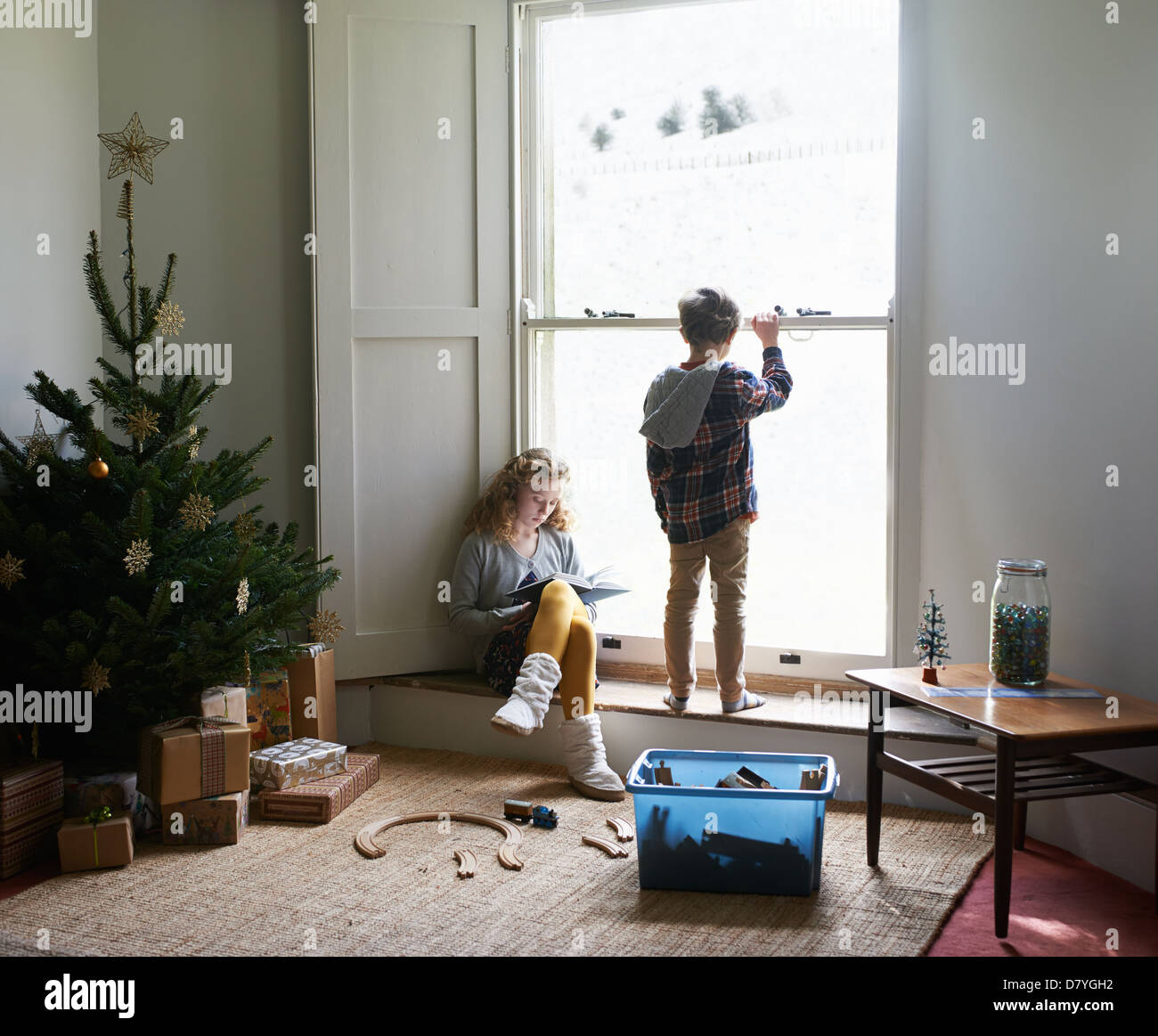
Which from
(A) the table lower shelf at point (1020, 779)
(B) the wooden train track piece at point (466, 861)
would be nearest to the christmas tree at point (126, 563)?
(B) the wooden train track piece at point (466, 861)

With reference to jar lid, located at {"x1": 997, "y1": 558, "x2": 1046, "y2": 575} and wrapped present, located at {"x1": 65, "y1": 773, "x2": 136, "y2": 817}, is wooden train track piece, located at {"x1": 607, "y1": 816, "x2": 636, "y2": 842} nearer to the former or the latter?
jar lid, located at {"x1": 997, "y1": 558, "x2": 1046, "y2": 575}

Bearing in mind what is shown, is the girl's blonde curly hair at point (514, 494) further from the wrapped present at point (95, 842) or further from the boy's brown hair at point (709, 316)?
the wrapped present at point (95, 842)

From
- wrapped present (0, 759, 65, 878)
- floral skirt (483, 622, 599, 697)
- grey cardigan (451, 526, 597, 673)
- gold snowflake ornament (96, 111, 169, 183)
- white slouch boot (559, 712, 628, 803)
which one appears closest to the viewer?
wrapped present (0, 759, 65, 878)

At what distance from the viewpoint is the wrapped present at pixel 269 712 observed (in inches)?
123

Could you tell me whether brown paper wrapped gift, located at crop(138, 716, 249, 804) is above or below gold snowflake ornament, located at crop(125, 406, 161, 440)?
below

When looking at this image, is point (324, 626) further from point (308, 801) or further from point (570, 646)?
point (570, 646)

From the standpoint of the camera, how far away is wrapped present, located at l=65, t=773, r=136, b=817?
2695 millimetres

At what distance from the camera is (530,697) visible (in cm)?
300

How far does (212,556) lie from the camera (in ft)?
9.46

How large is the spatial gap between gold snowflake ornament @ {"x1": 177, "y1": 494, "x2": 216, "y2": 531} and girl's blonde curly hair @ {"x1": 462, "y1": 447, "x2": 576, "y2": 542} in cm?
98

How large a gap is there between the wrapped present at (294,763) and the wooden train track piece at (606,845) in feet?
2.60

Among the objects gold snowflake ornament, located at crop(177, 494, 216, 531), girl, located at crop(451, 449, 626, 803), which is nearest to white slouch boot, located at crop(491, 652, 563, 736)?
girl, located at crop(451, 449, 626, 803)

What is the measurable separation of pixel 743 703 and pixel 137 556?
1.74 metres

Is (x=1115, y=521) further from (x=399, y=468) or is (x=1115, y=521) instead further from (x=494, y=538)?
(x=399, y=468)
